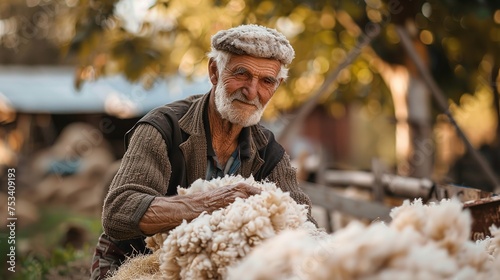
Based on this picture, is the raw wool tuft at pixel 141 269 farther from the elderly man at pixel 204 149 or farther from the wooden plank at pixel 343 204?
the wooden plank at pixel 343 204

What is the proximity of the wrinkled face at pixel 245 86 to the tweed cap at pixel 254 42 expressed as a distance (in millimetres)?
38

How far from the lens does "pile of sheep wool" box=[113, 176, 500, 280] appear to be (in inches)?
77.3

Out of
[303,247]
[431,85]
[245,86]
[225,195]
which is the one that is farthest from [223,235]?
[431,85]

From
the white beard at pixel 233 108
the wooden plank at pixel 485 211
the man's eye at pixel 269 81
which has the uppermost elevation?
the man's eye at pixel 269 81

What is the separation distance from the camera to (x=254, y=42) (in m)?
3.17

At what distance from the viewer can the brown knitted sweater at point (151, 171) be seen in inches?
114

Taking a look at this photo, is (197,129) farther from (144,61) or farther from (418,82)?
(418,82)

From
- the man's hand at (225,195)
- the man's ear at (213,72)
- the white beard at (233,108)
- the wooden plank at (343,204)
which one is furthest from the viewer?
the wooden plank at (343,204)

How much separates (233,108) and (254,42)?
307 millimetres

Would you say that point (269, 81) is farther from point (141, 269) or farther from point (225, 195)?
point (141, 269)

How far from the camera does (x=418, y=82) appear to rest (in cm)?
807

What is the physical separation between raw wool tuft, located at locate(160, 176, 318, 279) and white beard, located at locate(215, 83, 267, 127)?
2.15 feet

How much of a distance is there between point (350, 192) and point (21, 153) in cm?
955

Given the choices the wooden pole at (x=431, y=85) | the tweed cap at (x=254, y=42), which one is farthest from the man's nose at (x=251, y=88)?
the wooden pole at (x=431, y=85)
